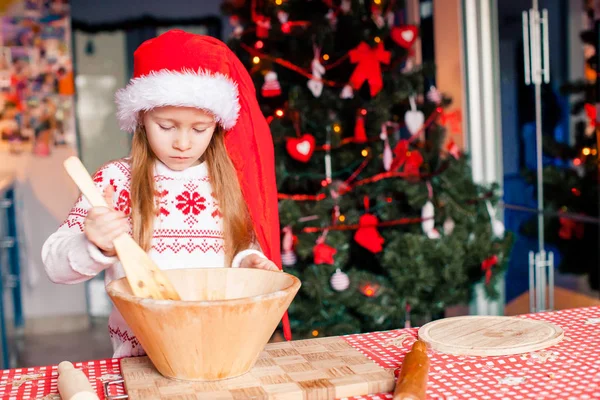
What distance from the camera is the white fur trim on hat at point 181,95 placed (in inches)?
55.7

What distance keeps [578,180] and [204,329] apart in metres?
3.10

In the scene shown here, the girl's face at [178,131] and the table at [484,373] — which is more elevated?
the girl's face at [178,131]

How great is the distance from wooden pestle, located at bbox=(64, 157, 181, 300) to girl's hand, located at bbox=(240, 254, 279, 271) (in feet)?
0.93

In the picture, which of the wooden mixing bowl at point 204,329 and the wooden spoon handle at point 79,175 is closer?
the wooden mixing bowl at point 204,329

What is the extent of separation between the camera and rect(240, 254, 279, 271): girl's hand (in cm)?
139

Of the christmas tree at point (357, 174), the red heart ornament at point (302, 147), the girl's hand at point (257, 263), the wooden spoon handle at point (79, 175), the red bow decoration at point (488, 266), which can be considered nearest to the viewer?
the wooden spoon handle at point (79, 175)

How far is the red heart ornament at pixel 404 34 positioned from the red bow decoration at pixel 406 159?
41cm

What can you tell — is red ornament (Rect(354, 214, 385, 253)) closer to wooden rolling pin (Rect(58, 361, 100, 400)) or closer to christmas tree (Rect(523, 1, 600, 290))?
christmas tree (Rect(523, 1, 600, 290))

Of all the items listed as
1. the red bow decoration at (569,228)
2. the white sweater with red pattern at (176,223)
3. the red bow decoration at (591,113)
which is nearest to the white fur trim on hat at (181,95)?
the white sweater with red pattern at (176,223)

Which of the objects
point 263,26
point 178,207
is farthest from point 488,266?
point 178,207

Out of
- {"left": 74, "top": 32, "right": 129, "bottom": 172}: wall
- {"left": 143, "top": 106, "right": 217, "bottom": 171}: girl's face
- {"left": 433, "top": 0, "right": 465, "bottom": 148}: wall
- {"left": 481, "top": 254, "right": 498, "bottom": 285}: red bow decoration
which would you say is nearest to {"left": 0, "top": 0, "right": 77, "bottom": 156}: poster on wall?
{"left": 74, "top": 32, "right": 129, "bottom": 172}: wall

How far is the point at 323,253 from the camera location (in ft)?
9.59

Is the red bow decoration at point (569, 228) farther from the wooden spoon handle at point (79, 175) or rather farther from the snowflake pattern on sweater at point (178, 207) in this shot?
the wooden spoon handle at point (79, 175)

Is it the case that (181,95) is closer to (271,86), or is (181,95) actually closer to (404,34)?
(271,86)
